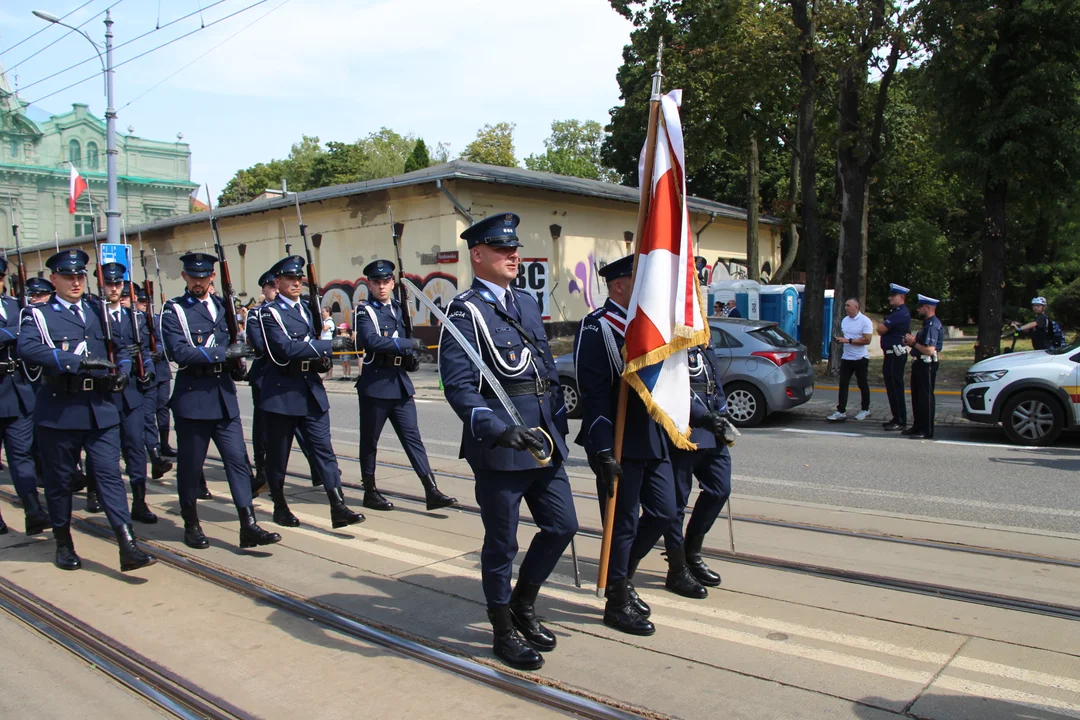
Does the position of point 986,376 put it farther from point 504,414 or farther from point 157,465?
point 157,465

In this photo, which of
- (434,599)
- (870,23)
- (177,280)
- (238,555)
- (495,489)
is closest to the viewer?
(495,489)

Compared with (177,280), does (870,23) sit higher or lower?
higher

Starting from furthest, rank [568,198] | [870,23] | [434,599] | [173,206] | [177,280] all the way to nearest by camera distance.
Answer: [173,206], [177,280], [568,198], [870,23], [434,599]

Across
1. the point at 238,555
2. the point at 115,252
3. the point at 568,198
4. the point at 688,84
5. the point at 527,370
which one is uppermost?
the point at 688,84

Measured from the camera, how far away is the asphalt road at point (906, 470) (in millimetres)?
7332

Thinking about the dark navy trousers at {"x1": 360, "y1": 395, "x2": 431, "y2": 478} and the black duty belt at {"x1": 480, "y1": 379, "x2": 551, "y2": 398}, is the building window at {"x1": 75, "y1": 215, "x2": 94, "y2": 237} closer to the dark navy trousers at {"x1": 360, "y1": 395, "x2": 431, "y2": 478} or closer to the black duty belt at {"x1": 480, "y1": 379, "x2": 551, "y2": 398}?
the dark navy trousers at {"x1": 360, "y1": 395, "x2": 431, "y2": 478}

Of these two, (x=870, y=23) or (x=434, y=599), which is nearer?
(x=434, y=599)

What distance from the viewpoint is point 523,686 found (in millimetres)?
3939

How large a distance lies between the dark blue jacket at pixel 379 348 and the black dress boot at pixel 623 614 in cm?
336

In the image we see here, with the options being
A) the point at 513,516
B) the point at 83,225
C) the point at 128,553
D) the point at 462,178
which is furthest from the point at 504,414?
the point at 83,225

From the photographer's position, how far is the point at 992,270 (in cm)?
1677

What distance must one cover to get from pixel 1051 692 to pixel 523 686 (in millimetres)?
2281

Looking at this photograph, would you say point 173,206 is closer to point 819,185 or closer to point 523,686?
point 819,185

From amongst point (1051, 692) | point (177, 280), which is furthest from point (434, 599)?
point (177, 280)
